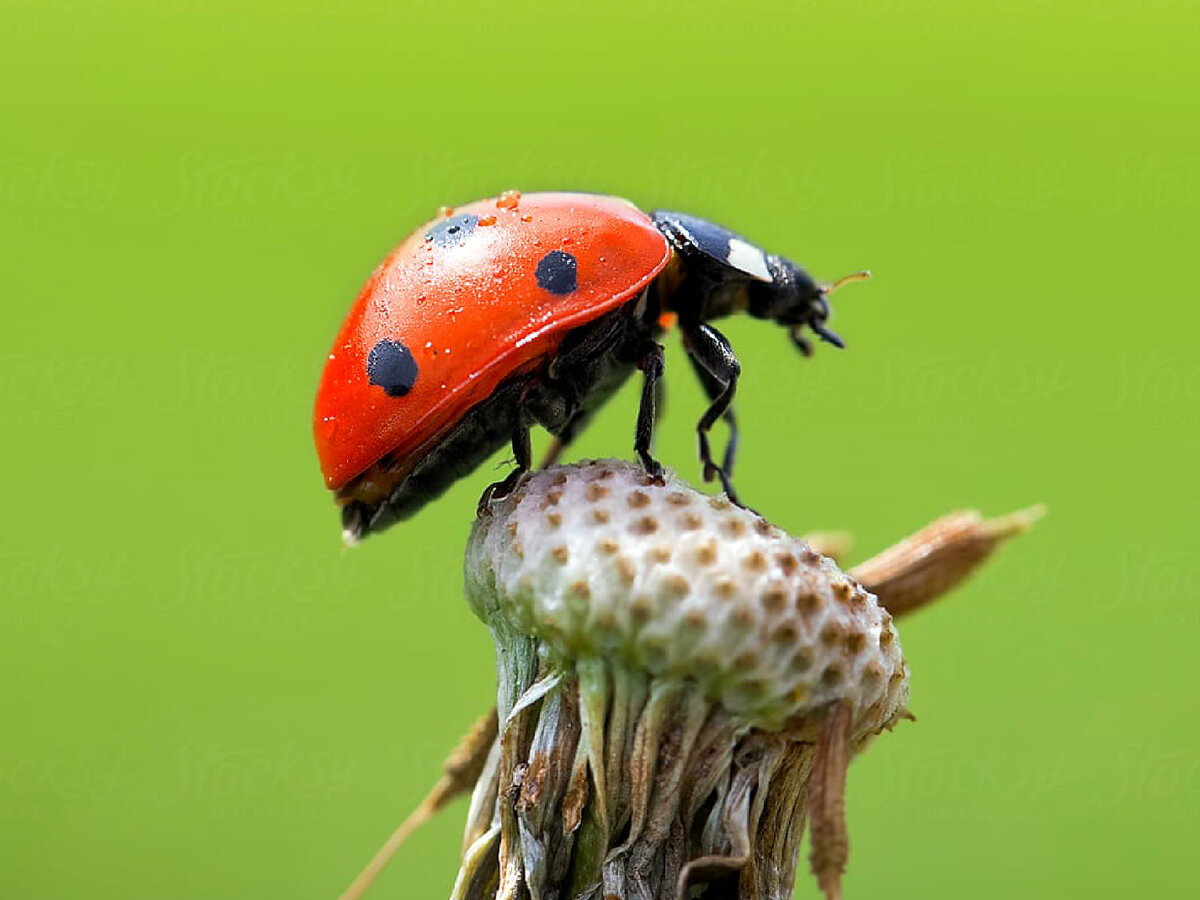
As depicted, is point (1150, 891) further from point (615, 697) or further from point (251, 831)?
point (615, 697)

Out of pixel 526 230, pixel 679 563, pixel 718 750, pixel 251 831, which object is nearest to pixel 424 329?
pixel 526 230

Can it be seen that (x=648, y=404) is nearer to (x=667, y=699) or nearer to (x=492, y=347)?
(x=492, y=347)

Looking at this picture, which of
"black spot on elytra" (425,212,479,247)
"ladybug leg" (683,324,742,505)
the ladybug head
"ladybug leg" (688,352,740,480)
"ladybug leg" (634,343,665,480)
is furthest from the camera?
the ladybug head

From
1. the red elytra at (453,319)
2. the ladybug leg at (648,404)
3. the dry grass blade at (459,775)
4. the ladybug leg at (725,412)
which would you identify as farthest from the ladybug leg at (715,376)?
the dry grass blade at (459,775)

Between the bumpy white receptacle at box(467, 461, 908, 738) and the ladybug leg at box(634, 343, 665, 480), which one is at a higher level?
the ladybug leg at box(634, 343, 665, 480)

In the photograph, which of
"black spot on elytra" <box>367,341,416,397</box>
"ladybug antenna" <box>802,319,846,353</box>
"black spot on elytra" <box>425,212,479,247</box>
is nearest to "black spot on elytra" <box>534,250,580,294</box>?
"black spot on elytra" <box>425,212,479,247</box>

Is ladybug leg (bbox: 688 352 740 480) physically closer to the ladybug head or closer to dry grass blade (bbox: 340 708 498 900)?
the ladybug head
